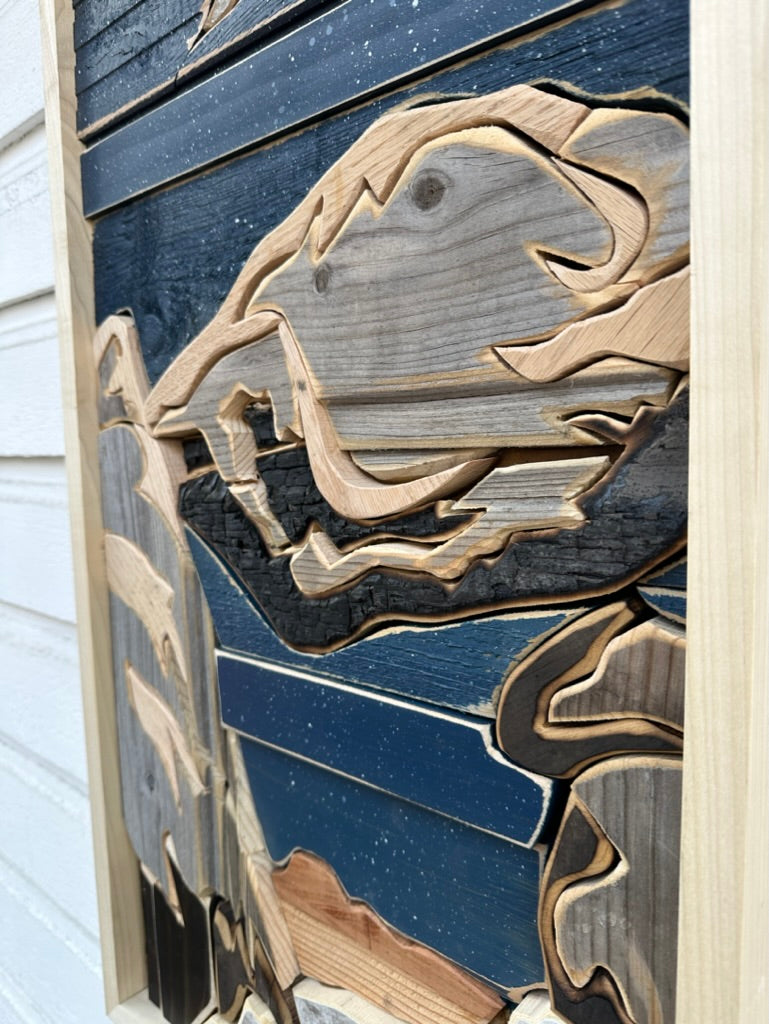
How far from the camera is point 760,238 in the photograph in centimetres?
34

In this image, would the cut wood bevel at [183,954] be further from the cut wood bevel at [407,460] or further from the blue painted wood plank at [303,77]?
the blue painted wood plank at [303,77]

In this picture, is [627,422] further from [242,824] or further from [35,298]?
[35,298]

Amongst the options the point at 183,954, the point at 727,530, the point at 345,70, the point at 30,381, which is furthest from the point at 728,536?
the point at 30,381

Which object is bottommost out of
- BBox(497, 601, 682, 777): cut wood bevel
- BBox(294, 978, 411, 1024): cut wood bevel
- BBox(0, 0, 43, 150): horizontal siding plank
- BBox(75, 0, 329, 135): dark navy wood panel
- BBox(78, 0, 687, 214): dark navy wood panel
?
BBox(294, 978, 411, 1024): cut wood bevel

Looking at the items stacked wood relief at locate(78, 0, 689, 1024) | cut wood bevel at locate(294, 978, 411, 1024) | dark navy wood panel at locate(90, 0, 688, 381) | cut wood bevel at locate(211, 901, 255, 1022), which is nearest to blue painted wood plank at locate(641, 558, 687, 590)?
stacked wood relief at locate(78, 0, 689, 1024)

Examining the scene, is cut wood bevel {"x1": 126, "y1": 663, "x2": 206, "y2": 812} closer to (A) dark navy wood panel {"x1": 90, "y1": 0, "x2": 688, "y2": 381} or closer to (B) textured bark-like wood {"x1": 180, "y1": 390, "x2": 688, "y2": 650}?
(B) textured bark-like wood {"x1": 180, "y1": 390, "x2": 688, "y2": 650}

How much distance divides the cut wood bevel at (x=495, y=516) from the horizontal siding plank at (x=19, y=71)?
25.5 inches

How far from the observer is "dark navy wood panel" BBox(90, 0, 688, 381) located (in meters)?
0.38

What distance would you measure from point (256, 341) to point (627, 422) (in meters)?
0.29

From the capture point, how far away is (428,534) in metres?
0.49

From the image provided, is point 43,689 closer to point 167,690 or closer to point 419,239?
point 167,690

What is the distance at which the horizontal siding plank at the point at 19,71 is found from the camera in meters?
0.82

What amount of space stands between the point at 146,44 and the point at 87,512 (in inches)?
16.3

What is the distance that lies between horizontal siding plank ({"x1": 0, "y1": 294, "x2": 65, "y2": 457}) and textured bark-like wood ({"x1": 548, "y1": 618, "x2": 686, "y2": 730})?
645 mm
